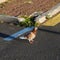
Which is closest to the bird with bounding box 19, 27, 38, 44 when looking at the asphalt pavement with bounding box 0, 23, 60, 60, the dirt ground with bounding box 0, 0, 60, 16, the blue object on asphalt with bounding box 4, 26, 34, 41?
the asphalt pavement with bounding box 0, 23, 60, 60

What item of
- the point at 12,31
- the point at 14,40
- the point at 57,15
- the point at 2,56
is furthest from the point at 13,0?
the point at 2,56

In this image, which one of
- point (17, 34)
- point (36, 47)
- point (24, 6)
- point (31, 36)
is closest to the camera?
point (36, 47)

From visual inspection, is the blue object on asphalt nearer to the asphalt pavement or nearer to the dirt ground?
the asphalt pavement

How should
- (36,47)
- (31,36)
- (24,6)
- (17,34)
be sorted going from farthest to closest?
A: (24,6)
(17,34)
(31,36)
(36,47)

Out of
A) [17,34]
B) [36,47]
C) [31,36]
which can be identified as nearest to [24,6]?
[17,34]

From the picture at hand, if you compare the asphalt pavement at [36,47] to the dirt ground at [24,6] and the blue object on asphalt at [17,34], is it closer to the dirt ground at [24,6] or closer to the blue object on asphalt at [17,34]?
the blue object on asphalt at [17,34]

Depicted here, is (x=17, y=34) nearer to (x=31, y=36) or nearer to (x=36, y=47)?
(x=31, y=36)

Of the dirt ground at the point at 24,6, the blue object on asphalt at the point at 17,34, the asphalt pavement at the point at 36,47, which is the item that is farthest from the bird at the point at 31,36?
the dirt ground at the point at 24,6
